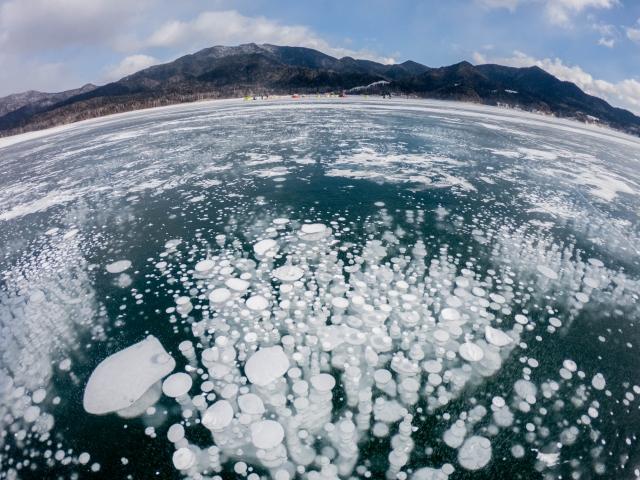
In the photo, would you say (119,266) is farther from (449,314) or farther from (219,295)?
(449,314)

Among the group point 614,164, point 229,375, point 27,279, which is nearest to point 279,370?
point 229,375

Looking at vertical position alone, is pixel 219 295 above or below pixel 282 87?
below

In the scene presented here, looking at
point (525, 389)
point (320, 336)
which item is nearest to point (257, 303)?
point (320, 336)

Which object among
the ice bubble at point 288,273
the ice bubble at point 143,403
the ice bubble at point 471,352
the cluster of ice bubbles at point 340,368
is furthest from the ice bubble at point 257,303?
the ice bubble at point 471,352

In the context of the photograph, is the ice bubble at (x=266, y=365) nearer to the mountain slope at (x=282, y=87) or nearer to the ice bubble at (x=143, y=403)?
the ice bubble at (x=143, y=403)

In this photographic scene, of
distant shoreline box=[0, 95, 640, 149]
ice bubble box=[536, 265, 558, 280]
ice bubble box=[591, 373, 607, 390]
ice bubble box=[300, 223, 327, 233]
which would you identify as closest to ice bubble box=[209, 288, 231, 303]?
ice bubble box=[300, 223, 327, 233]
